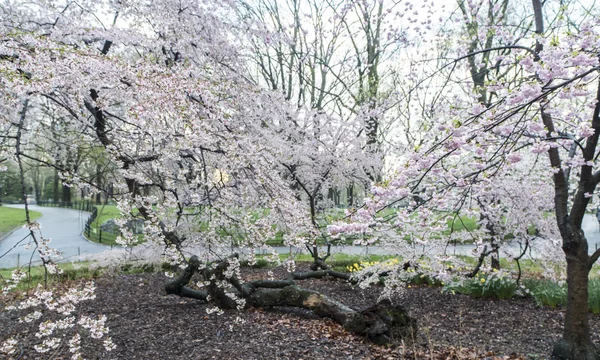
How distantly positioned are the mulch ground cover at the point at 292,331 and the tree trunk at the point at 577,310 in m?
0.37

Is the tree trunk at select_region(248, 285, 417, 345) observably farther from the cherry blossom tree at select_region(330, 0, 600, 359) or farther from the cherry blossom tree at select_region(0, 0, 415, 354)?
the cherry blossom tree at select_region(330, 0, 600, 359)

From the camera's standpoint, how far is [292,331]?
5133 mm

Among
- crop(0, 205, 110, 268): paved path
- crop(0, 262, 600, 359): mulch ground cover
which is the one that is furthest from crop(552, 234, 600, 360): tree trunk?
crop(0, 205, 110, 268): paved path

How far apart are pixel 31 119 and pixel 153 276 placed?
163 inches

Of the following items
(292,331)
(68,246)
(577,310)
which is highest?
A: (577,310)

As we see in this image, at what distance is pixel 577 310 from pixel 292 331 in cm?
333

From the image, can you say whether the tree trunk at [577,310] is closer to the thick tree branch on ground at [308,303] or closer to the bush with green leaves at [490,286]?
the thick tree branch on ground at [308,303]

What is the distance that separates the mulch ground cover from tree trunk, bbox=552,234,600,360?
1.21 feet

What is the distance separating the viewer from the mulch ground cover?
171 inches

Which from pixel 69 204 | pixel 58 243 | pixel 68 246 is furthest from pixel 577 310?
pixel 69 204

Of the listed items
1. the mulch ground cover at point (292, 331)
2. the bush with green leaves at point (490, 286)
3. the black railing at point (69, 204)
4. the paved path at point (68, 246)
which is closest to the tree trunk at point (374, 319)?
the mulch ground cover at point (292, 331)

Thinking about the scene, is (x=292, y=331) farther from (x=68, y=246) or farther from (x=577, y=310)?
(x=68, y=246)

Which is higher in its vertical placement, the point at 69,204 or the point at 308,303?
the point at 69,204

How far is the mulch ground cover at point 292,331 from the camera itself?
4.35 metres
